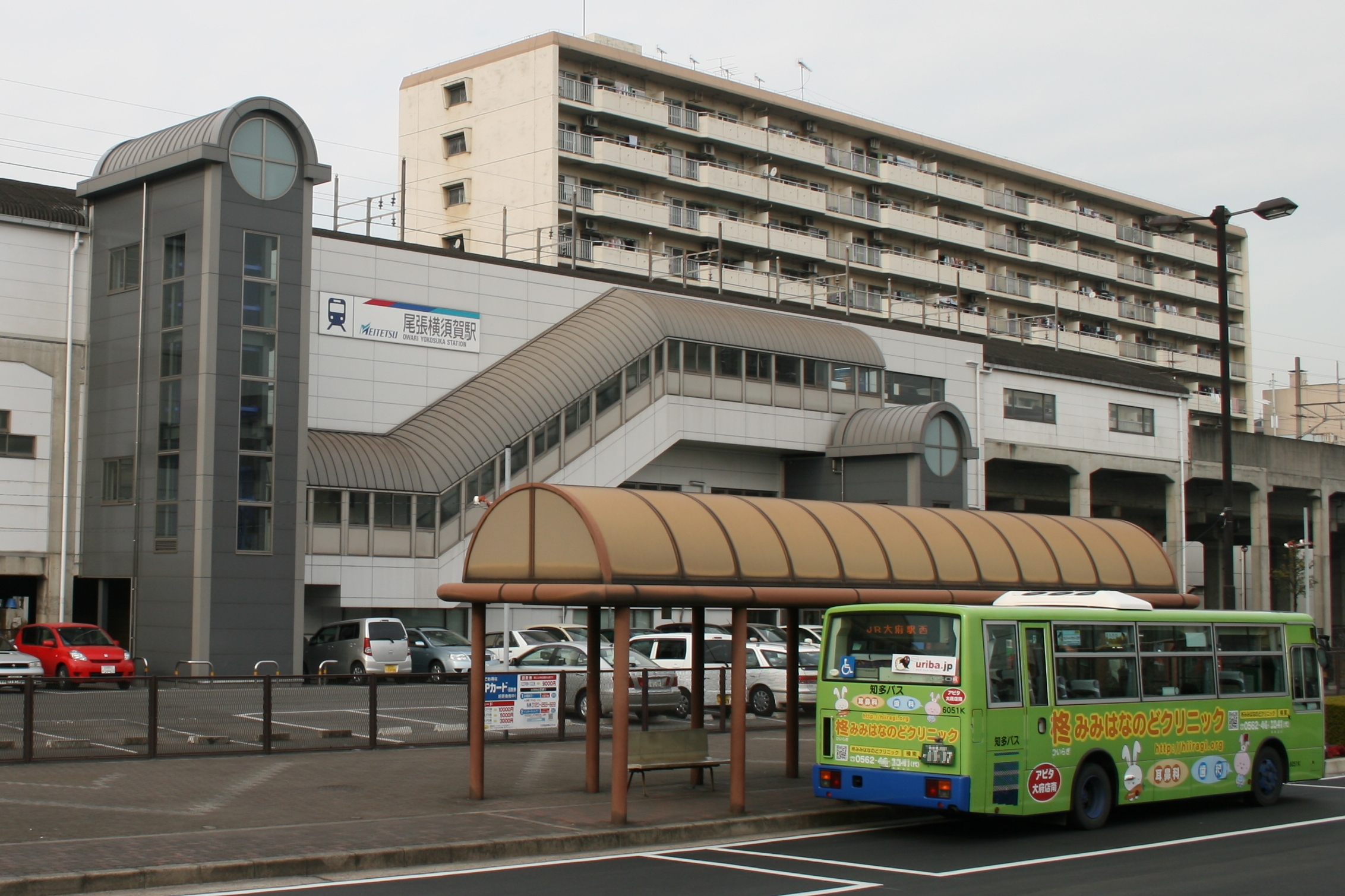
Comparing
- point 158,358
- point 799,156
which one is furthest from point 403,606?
point 799,156

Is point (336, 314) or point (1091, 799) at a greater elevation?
point (336, 314)

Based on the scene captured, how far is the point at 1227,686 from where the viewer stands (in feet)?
53.3

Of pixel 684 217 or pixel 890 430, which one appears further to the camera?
pixel 684 217

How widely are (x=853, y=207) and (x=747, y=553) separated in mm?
59878

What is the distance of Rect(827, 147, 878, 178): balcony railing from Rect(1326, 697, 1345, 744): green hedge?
53.0 metres

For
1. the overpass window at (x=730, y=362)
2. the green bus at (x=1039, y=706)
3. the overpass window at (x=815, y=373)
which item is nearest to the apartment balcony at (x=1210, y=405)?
the overpass window at (x=815, y=373)

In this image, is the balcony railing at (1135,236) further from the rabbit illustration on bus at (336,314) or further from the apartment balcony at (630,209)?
the rabbit illustration on bus at (336,314)

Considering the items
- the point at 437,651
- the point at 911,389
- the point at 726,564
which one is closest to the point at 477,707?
the point at 726,564

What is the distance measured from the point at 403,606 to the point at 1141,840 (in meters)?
27.1

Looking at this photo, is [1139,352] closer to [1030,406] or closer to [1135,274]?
[1135,274]

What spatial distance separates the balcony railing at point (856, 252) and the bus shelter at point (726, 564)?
53.0 metres

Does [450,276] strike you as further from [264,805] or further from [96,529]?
[264,805]

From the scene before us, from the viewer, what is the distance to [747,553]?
14.9 meters

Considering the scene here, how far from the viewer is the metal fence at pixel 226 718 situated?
1767cm
